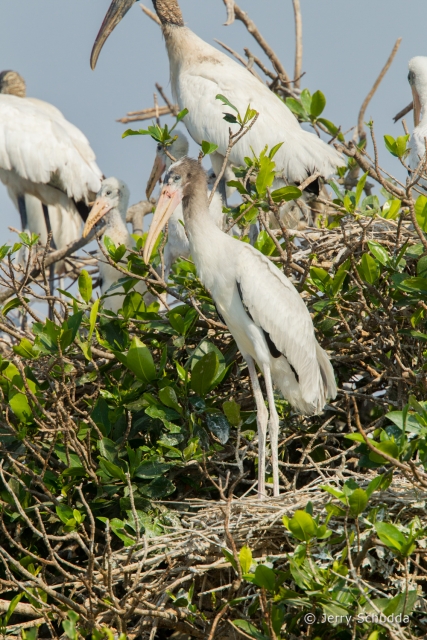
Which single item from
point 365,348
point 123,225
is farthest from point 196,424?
point 123,225

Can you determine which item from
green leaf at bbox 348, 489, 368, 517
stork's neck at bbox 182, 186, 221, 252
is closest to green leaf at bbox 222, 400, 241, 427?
stork's neck at bbox 182, 186, 221, 252

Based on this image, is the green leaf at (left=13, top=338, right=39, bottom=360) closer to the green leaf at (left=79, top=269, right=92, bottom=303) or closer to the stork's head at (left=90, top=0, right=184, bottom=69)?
the green leaf at (left=79, top=269, right=92, bottom=303)

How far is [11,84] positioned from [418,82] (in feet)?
14.5

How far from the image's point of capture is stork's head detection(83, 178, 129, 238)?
19.0ft

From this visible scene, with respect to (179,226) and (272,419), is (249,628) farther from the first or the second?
(179,226)

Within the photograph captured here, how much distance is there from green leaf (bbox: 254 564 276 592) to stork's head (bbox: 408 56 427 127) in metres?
3.48

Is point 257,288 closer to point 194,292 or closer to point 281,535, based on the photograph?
point 194,292

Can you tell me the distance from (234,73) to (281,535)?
11.1ft

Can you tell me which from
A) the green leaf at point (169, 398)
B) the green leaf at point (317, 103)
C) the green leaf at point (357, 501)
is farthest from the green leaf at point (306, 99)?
the green leaf at point (357, 501)

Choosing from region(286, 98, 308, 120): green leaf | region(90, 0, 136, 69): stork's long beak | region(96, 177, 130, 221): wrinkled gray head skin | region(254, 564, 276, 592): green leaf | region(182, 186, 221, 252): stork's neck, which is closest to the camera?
region(254, 564, 276, 592): green leaf

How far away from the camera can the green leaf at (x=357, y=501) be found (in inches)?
112

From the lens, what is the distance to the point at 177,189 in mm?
4133

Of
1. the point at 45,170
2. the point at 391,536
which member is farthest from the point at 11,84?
the point at 391,536

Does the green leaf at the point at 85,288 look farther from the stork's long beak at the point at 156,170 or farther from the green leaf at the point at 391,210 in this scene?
the stork's long beak at the point at 156,170
